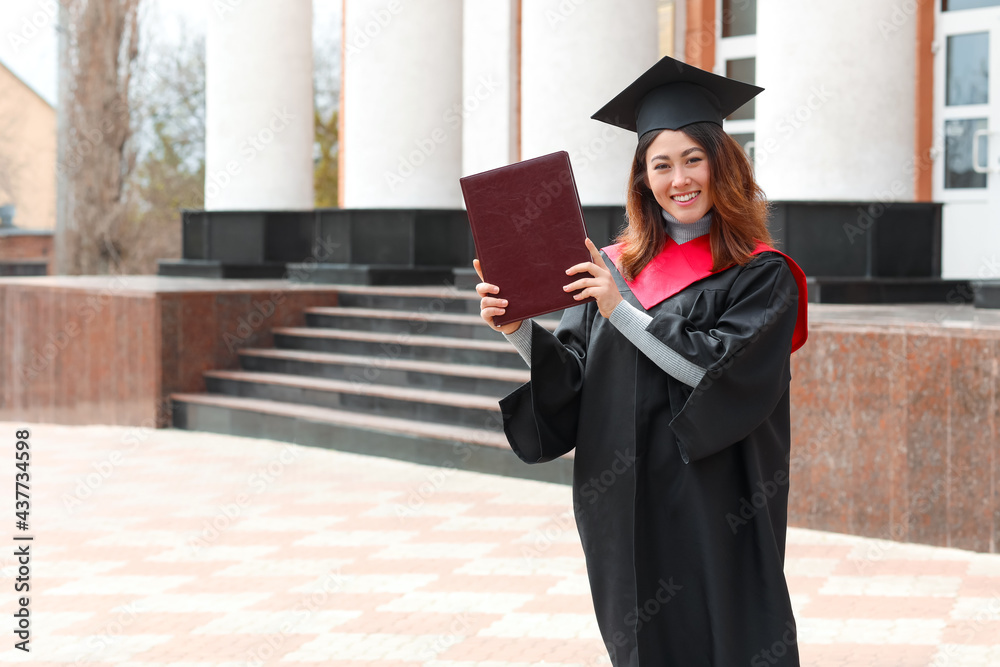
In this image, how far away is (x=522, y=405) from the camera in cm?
267

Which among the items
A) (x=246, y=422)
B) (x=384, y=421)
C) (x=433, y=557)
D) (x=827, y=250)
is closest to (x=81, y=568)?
(x=433, y=557)

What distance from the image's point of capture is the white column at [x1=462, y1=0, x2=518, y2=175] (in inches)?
461

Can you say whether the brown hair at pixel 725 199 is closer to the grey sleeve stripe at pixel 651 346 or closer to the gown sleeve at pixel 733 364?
the gown sleeve at pixel 733 364

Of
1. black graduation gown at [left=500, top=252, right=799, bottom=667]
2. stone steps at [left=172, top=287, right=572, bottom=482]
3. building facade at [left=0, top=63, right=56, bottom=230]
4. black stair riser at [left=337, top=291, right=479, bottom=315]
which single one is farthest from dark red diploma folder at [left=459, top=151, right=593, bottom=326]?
building facade at [left=0, top=63, right=56, bottom=230]

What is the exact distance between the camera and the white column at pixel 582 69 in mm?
8328

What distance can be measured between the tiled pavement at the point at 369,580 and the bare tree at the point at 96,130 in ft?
46.2

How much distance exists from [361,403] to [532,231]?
6.07 metres

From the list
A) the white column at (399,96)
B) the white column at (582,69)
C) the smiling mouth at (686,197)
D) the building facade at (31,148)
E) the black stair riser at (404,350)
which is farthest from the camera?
the building facade at (31,148)

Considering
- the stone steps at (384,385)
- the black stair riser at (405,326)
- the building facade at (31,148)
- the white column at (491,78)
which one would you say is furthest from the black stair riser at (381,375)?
the building facade at (31,148)

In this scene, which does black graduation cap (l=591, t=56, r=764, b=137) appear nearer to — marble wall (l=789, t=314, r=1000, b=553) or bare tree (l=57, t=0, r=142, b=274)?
marble wall (l=789, t=314, r=1000, b=553)

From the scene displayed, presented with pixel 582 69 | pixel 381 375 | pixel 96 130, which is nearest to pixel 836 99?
pixel 582 69

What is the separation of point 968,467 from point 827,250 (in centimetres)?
301

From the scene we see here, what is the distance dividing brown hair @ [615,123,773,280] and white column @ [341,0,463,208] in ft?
28.6

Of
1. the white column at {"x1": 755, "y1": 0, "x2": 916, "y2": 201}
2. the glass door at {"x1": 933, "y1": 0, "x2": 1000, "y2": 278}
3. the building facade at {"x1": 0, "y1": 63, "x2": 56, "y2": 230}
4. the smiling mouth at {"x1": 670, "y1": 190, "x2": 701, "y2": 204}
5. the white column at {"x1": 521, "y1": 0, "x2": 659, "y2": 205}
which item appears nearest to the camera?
the smiling mouth at {"x1": 670, "y1": 190, "x2": 701, "y2": 204}
